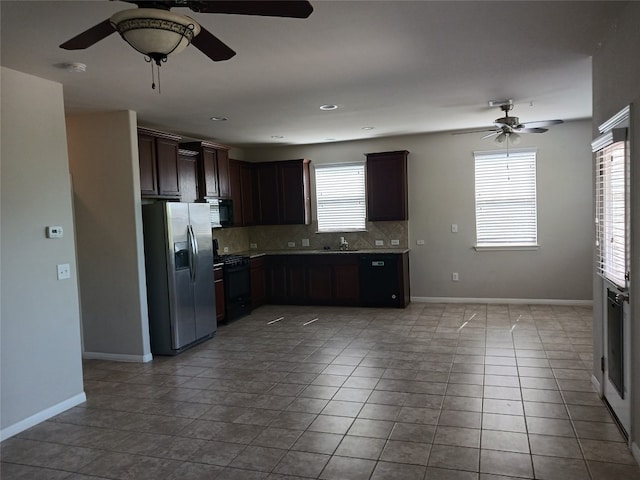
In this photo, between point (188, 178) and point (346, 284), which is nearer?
point (188, 178)

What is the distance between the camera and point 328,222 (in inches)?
316

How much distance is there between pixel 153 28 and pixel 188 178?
4358 mm

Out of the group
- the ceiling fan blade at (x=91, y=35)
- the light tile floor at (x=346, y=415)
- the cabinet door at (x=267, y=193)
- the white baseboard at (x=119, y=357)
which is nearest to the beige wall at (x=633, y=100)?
the light tile floor at (x=346, y=415)

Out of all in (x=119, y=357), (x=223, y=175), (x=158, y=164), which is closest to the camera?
(x=119, y=357)

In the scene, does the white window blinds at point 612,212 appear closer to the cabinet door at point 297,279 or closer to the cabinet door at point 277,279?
the cabinet door at point 297,279

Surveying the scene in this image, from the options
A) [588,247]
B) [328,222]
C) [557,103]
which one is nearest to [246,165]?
[328,222]

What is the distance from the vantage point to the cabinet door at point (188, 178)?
5929mm

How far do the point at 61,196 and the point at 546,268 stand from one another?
6.30 m

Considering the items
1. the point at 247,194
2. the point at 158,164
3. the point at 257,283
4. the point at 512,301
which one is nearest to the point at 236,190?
the point at 247,194

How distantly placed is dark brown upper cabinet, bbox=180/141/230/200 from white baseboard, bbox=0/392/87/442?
3.12m

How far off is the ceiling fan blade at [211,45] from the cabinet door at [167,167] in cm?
324

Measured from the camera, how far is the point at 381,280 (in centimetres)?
714

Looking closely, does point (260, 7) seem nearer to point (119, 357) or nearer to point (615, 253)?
point (615, 253)

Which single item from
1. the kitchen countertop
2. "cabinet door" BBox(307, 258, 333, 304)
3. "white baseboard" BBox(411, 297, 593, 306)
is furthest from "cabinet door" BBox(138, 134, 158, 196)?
"white baseboard" BBox(411, 297, 593, 306)
